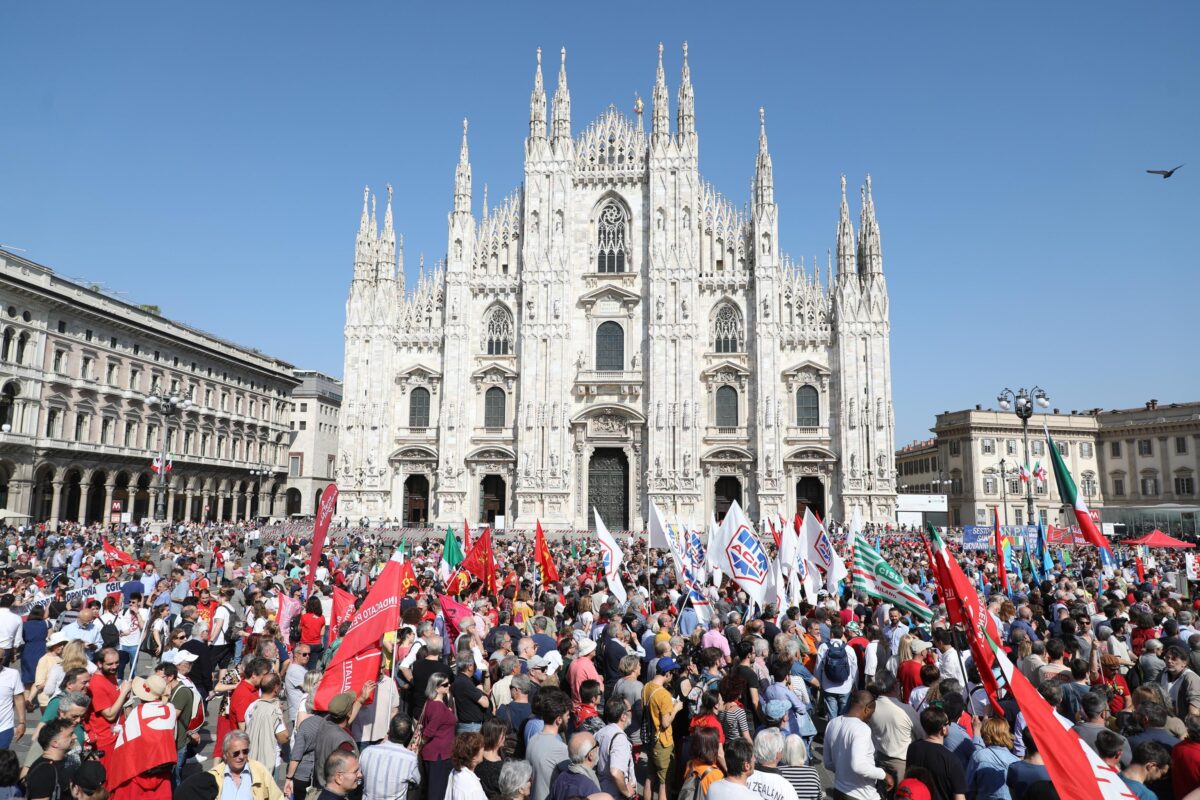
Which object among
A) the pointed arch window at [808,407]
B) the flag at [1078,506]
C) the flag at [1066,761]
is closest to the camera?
the flag at [1066,761]

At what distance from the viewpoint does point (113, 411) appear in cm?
4794

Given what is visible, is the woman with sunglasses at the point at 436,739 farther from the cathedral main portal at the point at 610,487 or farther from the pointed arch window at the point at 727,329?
the pointed arch window at the point at 727,329

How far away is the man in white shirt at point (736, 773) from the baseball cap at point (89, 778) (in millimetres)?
3712

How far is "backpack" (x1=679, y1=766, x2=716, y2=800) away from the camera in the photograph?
5.34 meters

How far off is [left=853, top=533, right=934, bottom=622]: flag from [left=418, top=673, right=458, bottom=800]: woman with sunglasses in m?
7.14

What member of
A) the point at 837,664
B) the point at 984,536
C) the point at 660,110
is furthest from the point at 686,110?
the point at 837,664

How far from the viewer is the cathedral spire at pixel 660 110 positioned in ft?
146

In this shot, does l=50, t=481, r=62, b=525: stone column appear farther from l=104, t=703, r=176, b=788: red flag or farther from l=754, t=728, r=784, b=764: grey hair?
l=754, t=728, r=784, b=764: grey hair

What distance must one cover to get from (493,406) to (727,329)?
13.4m

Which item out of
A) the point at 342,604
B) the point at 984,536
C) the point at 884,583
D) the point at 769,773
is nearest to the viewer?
the point at 769,773

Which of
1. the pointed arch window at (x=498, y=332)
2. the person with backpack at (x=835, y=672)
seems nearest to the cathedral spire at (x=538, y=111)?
the pointed arch window at (x=498, y=332)

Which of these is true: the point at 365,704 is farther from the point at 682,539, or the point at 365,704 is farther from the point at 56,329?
the point at 56,329

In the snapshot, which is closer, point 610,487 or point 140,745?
point 140,745

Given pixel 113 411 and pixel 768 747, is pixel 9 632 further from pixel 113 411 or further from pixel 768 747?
pixel 113 411
